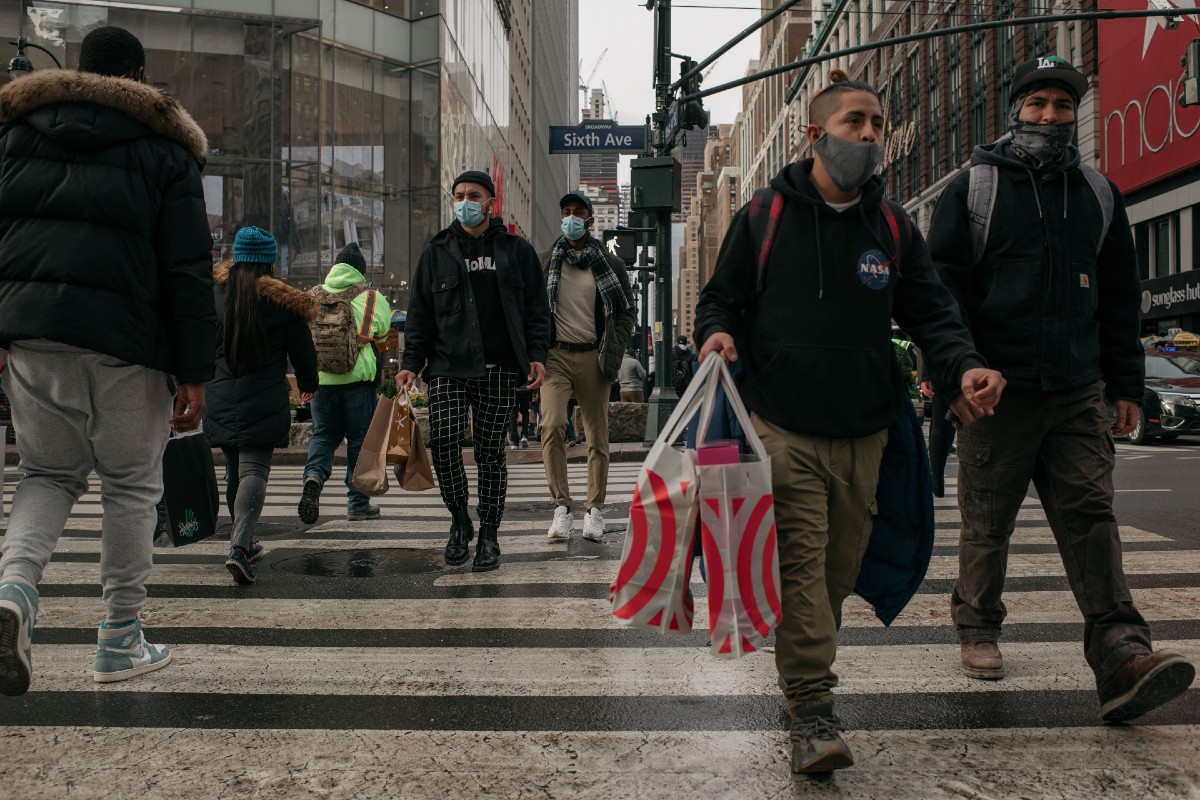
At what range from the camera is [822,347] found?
3178 mm

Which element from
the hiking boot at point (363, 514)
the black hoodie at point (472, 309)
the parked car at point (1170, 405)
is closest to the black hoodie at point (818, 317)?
the black hoodie at point (472, 309)

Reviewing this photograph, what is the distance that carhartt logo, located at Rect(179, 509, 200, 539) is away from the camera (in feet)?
14.8

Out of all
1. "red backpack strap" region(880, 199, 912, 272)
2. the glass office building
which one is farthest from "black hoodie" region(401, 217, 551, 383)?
the glass office building

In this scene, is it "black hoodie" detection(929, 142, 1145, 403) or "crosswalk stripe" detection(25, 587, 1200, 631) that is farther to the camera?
"crosswalk stripe" detection(25, 587, 1200, 631)

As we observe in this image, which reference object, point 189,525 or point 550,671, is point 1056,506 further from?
point 189,525

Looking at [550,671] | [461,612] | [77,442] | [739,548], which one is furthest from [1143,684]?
[77,442]

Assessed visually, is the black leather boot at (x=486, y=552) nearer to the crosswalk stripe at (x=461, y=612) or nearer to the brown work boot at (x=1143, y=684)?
the crosswalk stripe at (x=461, y=612)

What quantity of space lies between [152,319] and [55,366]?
33 cm

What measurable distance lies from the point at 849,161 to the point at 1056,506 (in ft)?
4.57

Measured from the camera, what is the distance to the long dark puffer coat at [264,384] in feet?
19.5

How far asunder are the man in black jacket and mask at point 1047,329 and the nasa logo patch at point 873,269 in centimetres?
51

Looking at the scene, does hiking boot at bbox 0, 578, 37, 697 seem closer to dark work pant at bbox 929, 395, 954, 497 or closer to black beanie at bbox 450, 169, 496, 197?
black beanie at bbox 450, 169, 496, 197

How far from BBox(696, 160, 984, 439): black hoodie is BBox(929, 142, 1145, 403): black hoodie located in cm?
42

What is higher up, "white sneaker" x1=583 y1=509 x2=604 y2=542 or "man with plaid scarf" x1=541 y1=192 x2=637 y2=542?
"man with plaid scarf" x1=541 y1=192 x2=637 y2=542
